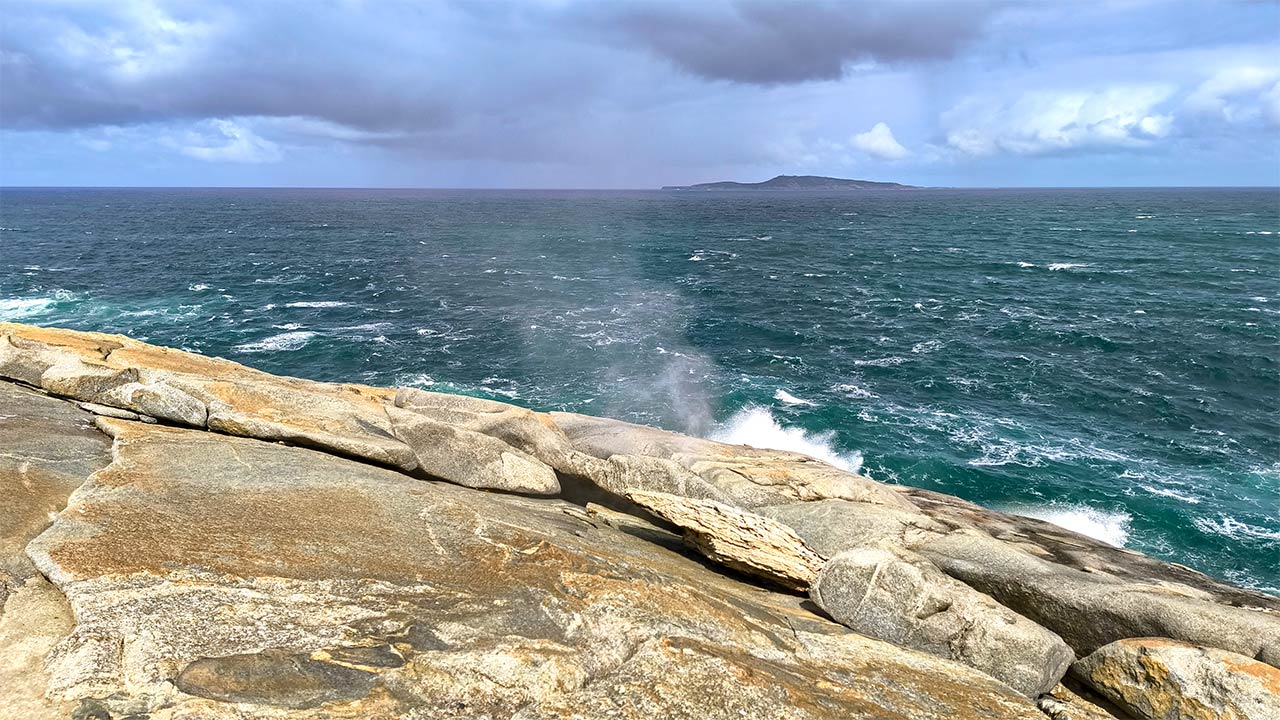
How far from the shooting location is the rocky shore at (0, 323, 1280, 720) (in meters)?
9.30

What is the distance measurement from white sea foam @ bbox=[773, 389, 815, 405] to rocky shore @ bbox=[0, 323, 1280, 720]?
1023 inches

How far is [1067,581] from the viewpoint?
1658 centimetres

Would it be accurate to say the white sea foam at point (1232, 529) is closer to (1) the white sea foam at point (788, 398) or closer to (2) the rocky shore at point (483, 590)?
(2) the rocky shore at point (483, 590)

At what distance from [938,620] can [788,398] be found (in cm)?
3540

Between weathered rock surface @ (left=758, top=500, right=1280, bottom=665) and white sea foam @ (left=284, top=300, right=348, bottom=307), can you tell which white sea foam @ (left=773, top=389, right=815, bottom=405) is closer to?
weathered rock surface @ (left=758, top=500, right=1280, bottom=665)

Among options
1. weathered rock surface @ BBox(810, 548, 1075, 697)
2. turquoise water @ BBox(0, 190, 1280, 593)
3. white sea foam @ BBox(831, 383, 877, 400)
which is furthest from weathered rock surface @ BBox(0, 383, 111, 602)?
white sea foam @ BBox(831, 383, 877, 400)

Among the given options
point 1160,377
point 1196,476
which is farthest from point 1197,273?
point 1196,476

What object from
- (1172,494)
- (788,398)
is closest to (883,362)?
(788,398)

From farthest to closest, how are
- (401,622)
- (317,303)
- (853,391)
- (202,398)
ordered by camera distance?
(317,303), (853,391), (202,398), (401,622)

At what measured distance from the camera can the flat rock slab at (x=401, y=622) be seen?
8.98m

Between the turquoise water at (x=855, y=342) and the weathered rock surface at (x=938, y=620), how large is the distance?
2371cm

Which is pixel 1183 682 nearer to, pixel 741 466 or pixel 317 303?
pixel 741 466

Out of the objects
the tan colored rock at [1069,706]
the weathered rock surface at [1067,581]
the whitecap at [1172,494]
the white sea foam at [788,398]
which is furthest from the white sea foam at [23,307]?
the whitecap at [1172,494]

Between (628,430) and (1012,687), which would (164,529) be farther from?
(628,430)
